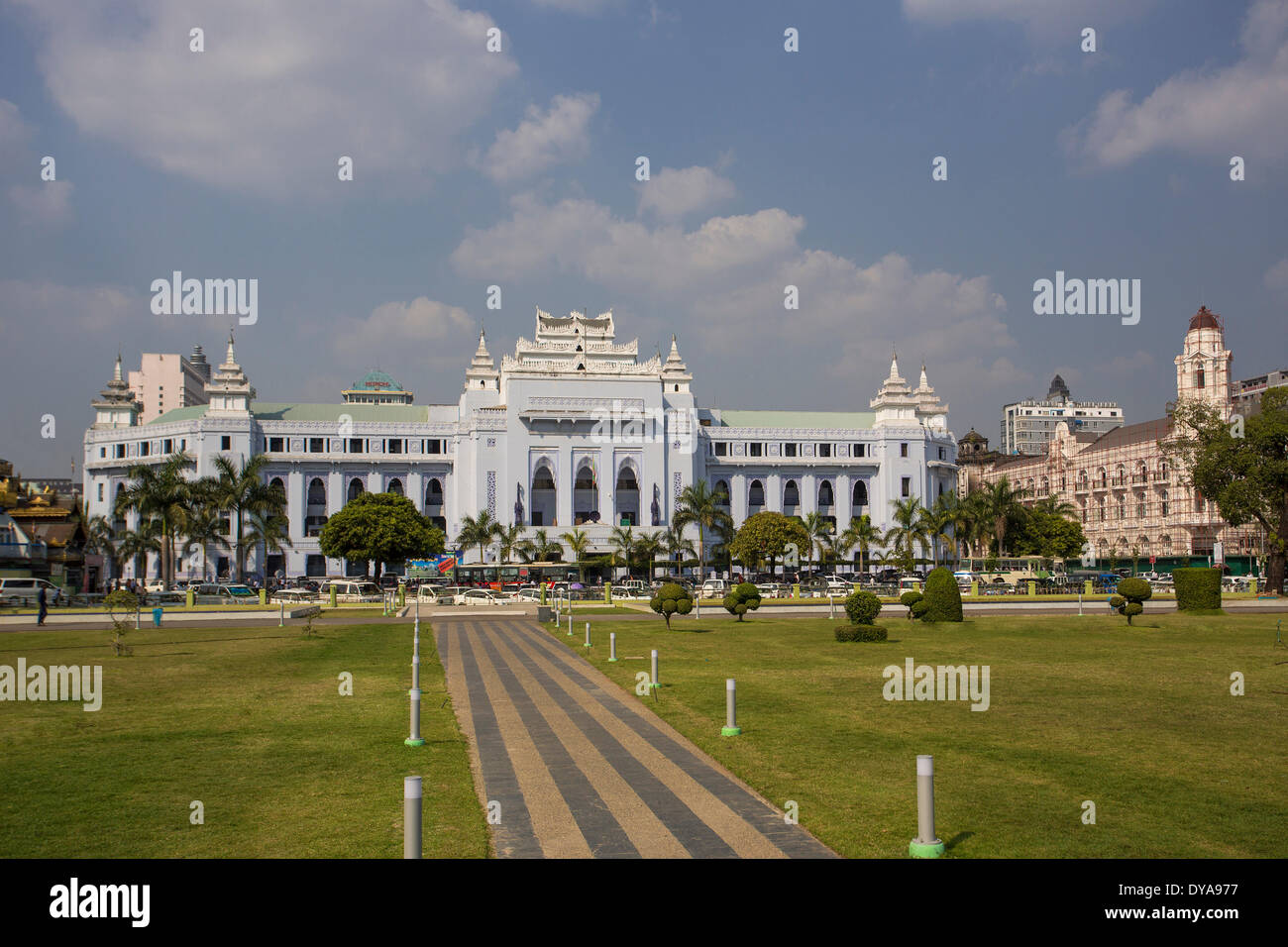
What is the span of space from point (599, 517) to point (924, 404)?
4557 cm

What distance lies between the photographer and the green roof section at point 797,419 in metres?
111

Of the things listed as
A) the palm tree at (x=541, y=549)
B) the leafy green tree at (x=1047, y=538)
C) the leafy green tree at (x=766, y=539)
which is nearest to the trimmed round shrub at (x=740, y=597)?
the leafy green tree at (x=766, y=539)

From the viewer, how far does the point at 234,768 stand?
13.0m

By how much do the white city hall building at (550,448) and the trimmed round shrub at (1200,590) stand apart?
5495 centimetres

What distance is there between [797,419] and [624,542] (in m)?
34.6

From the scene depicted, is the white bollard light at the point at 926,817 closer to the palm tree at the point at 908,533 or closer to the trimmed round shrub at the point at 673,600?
the trimmed round shrub at the point at 673,600

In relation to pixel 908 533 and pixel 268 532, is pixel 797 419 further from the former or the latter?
pixel 268 532

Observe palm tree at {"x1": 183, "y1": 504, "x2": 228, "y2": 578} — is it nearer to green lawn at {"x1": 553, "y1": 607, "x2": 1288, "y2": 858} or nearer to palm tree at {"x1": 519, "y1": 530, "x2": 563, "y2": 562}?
palm tree at {"x1": 519, "y1": 530, "x2": 563, "y2": 562}

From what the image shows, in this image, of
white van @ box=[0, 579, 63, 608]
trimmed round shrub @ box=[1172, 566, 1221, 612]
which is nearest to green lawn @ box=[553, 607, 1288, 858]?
trimmed round shrub @ box=[1172, 566, 1221, 612]

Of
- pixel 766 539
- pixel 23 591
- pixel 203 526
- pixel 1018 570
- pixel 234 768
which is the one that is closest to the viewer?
pixel 234 768

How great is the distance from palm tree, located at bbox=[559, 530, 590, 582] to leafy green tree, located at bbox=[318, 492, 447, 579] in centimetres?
1268

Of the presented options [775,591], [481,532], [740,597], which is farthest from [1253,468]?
[481,532]

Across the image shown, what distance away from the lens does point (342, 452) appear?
99.4 m
